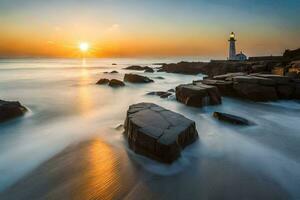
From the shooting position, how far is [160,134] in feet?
9.70

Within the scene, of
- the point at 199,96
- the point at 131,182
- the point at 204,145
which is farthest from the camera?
the point at 199,96

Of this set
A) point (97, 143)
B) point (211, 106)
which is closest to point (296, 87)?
point (211, 106)

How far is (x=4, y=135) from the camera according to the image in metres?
4.19

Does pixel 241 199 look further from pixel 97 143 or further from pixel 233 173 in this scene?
pixel 97 143

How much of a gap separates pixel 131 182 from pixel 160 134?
0.87 m

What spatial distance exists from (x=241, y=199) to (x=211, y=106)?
16.4 ft

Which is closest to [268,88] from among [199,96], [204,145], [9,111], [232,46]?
[199,96]

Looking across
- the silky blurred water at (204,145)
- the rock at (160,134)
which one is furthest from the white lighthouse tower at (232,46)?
the rock at (160,134)

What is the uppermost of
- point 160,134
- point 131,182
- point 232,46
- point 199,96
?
point 232,46

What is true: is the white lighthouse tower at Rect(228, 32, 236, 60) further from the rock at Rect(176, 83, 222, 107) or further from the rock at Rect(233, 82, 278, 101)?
the rock at Rect(176, 83, 222, 107)

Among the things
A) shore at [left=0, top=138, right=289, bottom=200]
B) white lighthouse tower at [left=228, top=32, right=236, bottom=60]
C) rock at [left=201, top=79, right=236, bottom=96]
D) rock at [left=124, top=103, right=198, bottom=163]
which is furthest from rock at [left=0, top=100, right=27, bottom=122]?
white lighthouse tower at [left=228, top=32, right=236, bottom=60]

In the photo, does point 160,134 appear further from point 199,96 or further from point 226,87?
point 226,87

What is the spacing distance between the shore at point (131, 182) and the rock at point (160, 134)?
29 centimetres

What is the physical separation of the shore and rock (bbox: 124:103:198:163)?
29cm
